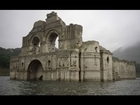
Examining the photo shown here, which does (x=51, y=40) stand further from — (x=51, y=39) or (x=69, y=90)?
(x=69, y=90)

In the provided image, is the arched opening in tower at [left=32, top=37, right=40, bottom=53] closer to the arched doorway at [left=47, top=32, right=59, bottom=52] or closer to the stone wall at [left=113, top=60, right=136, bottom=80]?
the arched doorway at [left=47, top=32, right=59, bottom=52]

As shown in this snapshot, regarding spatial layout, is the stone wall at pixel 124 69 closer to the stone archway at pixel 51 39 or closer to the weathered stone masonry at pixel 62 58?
the weathered stone masonry at pixel 62 58

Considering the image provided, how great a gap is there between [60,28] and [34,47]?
458 inches

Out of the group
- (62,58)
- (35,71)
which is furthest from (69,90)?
(35,71)

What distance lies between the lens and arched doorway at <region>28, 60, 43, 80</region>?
38.3 meters

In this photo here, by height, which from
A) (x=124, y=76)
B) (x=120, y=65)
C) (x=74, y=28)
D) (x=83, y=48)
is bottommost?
(x=124, y=76)

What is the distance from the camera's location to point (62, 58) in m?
28.5

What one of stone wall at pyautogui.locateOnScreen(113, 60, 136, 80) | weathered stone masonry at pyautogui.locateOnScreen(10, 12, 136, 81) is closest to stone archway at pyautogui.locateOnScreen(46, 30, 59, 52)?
weathered stone masonry at pyautogui.locateOnScreen(10, 12, 136, 81)

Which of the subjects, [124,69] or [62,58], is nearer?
[62,58]

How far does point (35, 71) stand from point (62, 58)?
14339 mm

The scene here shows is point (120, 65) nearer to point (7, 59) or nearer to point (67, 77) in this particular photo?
point (67, 77)

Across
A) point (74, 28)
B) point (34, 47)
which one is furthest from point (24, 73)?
point (74, 28)

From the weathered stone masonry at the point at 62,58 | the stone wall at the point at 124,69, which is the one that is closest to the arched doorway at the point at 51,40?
the weathered stone masonry at the point at 62,58

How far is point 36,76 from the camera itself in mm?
39562
